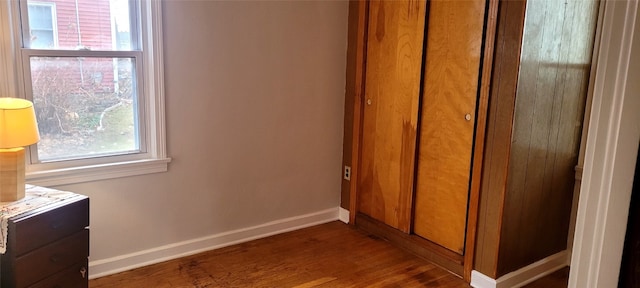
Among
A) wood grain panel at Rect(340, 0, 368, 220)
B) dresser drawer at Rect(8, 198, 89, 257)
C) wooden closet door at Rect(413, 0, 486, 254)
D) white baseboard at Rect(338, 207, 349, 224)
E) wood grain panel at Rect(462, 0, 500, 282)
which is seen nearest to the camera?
dresser drawer at Rect(8, 198, 89, 257)

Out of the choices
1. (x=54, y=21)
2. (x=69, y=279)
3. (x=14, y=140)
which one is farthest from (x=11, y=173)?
(x=54, y=21)

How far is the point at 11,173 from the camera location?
1.94m

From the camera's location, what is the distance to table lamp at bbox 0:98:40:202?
1.84 meters

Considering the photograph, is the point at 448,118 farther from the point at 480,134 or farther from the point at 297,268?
the point at 297,268

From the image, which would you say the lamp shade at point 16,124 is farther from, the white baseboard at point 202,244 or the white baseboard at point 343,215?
the white baseboard at point 343,215

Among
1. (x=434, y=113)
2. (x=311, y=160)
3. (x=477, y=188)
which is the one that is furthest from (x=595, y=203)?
(x=311, y=160)

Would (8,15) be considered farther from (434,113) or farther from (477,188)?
(477,188)

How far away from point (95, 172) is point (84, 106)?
0.36m

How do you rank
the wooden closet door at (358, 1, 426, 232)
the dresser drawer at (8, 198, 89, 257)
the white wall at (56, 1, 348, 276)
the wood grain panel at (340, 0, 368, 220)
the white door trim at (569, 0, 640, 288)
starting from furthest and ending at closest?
the wood grain panel at (340, 0, 368, 220)
the wooden closet door at (358, 1, 426, 232)
the white wall at (56, 1, 348, 276)
the dresser drawer at (8, 198, 89, 257)
the white door trim at (569, 0, 640, 288)

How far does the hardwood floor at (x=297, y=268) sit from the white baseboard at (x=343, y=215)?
0.33 meters

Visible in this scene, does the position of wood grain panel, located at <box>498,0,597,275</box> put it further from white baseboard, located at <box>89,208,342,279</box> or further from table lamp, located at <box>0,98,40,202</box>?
table lamp, located at <box>0,98,40,202</box>

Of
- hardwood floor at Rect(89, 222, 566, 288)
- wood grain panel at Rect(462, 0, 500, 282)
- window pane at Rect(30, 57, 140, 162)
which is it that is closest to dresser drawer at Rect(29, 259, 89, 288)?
hardwood floor at Rect(89, 222, 566, 288)

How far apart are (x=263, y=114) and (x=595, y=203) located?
249 cm

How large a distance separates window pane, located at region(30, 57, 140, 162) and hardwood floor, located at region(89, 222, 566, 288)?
0.75 m
